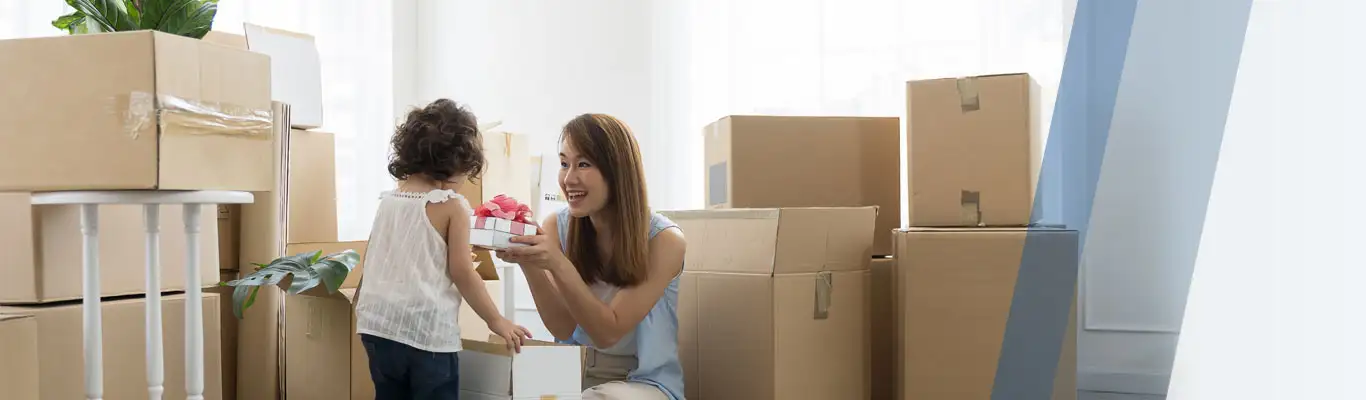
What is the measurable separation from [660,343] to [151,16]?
990mm

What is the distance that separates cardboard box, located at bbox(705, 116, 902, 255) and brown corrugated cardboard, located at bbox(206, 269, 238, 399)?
1.12m

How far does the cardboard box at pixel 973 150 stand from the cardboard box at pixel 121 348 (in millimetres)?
1342

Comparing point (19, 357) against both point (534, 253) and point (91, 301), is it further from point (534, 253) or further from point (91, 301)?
point (534, 253)

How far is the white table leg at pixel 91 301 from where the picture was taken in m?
1.43

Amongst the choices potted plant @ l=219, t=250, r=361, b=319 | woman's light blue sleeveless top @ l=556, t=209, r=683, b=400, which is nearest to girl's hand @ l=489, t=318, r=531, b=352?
woman's light blue sleeveless top @ l=556, t=209, r=683, b=400

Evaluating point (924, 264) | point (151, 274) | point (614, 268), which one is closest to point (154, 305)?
point (151, 274)

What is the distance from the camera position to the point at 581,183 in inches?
66.0

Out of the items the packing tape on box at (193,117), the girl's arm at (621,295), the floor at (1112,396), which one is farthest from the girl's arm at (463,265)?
the floor at (1112,396)

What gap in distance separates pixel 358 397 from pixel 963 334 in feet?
3.90

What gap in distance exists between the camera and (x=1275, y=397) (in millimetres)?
546

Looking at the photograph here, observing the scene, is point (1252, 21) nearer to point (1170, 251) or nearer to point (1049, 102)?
point (1170, 251)

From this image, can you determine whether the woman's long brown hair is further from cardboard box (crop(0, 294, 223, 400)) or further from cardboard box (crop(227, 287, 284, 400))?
cardboard box (crop(227, 287, 284, 400))

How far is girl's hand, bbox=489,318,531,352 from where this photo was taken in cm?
148

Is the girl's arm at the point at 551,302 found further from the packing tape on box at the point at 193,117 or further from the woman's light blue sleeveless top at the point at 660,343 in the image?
the packing tape on box at the point at 193,117
